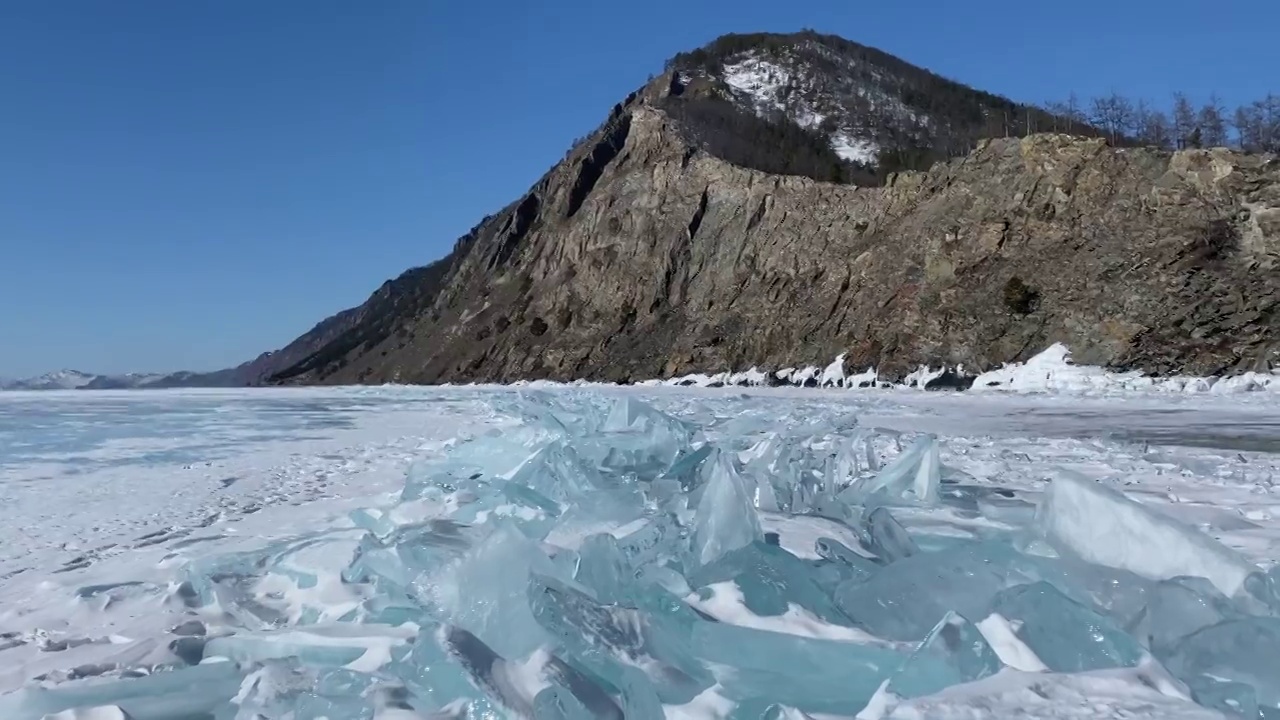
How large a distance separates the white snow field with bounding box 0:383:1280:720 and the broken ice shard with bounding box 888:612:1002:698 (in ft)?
0.03

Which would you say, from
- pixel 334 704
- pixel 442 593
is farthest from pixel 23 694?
pixel 442 593

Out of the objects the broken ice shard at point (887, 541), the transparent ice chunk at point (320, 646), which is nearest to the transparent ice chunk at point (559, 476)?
the broken ice shard at point (887, 541)

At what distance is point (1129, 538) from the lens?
409 cm

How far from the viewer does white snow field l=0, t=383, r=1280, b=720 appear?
299cm

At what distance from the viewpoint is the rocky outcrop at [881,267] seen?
85.6 feet

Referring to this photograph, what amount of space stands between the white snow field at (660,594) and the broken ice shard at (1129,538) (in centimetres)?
1

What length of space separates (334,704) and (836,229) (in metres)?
42.5

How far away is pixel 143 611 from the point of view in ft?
14.2

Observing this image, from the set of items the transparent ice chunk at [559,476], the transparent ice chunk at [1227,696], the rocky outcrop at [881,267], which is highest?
the rocky outcrop at [881,267]

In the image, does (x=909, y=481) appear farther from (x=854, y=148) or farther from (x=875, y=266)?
(x=854, y=148)

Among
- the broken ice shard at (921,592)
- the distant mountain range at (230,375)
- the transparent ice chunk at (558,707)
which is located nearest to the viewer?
the transparent ice chunk at (558,707)

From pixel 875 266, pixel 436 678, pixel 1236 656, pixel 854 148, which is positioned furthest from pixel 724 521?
pixel 854 148


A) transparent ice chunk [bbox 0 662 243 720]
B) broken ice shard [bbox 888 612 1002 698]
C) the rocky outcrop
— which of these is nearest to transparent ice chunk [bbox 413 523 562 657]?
transparent ice chunk [bbox 0 662 243 720]

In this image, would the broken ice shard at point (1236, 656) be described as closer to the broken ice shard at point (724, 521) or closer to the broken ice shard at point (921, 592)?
the broken ice shard at point (921, 592)
